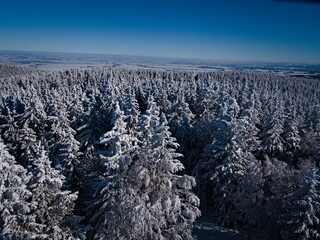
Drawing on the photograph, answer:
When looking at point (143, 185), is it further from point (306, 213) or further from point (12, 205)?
point (306, 213)

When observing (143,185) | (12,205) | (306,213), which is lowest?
(306,213)

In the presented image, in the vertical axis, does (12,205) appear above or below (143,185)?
above

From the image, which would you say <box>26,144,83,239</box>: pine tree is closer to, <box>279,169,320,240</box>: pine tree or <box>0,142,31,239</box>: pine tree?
A: <box>0,142,31,239</box>: pine tree

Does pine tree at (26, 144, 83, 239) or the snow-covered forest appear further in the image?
the snow-covered forest

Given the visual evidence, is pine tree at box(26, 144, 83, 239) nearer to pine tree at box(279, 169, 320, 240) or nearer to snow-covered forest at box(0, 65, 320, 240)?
snow-covered forest at box(0, 65, 320, 240)

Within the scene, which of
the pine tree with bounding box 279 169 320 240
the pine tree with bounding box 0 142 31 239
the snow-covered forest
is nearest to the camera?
the pine tree with bounding box 0 142 31 239

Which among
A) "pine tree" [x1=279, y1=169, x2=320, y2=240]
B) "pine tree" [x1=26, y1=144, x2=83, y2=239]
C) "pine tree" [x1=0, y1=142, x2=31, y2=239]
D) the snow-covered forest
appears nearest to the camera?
"pine tree" [x1=0, y1=142, x2=31, y2=239]

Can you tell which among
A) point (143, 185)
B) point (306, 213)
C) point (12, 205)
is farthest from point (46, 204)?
point (306, 213)

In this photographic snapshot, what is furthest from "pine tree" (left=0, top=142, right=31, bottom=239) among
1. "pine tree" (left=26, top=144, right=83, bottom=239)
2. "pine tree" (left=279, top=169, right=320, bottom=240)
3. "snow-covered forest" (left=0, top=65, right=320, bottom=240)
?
"pine tree" (left=279, top=169, right=320, bottom=240)

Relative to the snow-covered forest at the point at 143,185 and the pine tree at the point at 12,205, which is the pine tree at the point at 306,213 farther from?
the pine tree at the point at 12,205

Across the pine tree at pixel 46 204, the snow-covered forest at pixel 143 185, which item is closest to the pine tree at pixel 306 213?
the snow-covered forest at pixel 143 185

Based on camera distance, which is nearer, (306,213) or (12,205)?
(12,205)

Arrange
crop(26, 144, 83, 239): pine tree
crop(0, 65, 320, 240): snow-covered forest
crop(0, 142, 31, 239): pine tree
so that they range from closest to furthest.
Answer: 1. crop(0, 142, 31, 239): pine tree
2. crop(26, 144, 83, 239): pine tree
3. crop(0, 65, 320, 240): snow-covered forest

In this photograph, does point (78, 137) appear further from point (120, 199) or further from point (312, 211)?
point (312, 211)
